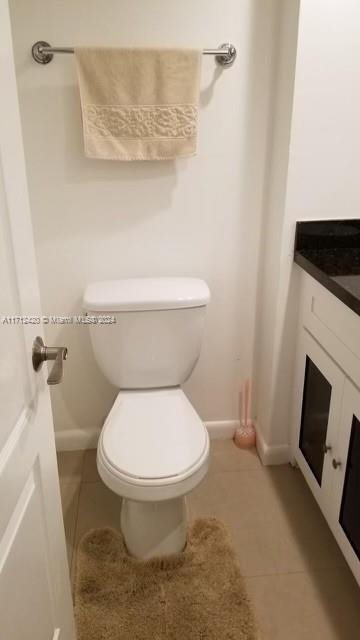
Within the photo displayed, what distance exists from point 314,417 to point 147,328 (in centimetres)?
67

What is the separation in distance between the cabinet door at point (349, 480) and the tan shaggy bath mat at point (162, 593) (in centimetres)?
34

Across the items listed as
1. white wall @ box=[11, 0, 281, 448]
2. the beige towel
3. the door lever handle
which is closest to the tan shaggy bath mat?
white wall @ box=[11, 0, 281, 448]

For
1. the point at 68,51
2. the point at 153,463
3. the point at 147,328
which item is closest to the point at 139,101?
the point at 68,51

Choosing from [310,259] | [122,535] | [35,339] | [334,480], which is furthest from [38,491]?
[310,259]

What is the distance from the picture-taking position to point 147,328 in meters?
1.73

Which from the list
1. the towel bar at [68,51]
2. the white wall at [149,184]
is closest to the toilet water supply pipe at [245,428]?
the white wall at [149,184]

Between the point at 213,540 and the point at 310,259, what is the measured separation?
3.28 ft

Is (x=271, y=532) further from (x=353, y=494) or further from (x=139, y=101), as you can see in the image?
(x=139, y=101)

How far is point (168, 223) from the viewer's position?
1.84m

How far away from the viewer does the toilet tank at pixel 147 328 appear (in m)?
1.69

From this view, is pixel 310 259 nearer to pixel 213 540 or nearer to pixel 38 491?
pixel 213 540

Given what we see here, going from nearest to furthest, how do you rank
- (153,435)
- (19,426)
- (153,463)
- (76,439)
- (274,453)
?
(19,426) → (153,463) → (153,435) → (274,453) → (76,439)

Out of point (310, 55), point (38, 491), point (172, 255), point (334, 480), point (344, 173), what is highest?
point (310, 55)

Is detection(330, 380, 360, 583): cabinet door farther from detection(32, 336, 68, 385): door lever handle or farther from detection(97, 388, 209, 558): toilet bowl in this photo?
detection(32, 336, 68, 385): door lever handle
